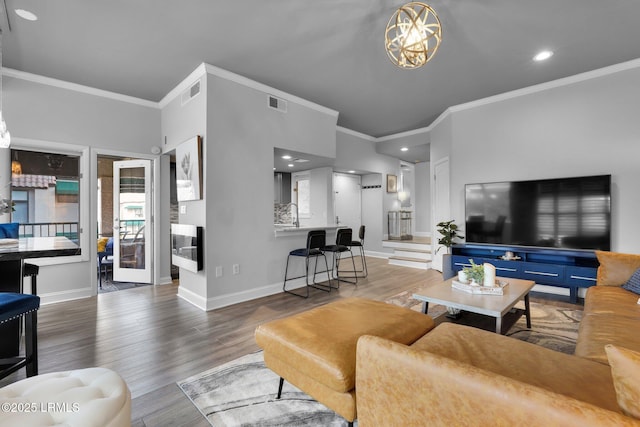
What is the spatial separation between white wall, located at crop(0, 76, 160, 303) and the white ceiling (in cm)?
25

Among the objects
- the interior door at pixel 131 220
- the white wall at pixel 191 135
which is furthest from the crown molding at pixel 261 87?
the interior door at pixel 131 220

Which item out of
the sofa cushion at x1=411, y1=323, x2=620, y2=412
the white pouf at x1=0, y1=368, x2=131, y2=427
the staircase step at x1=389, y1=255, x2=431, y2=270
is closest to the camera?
the white pouf at x1=0, y1=368, x2=131, y2=427

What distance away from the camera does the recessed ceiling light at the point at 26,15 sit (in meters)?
2.58

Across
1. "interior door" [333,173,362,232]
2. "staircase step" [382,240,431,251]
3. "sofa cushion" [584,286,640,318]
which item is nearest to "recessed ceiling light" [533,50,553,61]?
"sofa cushion" [584,286,640,318]

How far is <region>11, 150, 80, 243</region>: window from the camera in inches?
158

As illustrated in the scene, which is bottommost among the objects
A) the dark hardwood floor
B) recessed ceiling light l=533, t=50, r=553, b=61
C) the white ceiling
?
the dark hardwood floor

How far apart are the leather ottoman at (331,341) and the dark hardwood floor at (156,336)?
1.99 ft

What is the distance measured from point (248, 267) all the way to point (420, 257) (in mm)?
4005

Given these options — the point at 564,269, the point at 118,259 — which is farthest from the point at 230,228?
the point at 564,269

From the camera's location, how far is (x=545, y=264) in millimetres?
3920

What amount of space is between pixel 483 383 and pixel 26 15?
422 centimetres

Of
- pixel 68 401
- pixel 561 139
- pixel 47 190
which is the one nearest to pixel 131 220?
pixel 47 190

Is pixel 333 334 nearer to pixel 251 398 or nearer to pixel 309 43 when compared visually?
pixel 251 398

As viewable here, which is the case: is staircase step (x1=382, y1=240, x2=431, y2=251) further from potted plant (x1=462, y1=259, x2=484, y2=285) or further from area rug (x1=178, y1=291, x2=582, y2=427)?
area rug (x1=178, y1=291, x2=582, y2=427)
